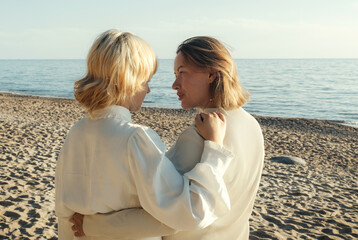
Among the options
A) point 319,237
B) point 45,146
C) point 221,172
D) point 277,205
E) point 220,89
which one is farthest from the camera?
point 45,146

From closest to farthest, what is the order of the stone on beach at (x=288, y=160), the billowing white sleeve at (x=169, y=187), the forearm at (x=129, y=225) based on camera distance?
the billowing white sleeve at (x=169, y=187) → the forearm at (x=129, y=225) → the stone on beach at (x=288, y=160)

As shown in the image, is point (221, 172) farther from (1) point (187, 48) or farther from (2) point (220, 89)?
(1) point (187, 48)

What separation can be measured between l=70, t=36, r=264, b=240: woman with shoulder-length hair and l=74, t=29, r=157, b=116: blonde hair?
0.34m

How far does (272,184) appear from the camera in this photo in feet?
27.6

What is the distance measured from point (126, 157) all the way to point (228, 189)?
59cm

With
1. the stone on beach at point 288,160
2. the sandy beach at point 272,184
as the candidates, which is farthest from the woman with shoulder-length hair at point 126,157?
the stone on beach at point 288,160

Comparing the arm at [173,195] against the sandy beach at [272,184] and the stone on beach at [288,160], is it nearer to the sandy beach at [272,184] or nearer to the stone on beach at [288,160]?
the sandy beach at [272,184]

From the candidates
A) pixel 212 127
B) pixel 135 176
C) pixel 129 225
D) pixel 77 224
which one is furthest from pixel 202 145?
pixel 77 224

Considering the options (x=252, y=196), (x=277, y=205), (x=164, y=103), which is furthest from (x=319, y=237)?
(x=164, y=103)

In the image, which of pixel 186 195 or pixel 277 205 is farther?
pixel 277 205

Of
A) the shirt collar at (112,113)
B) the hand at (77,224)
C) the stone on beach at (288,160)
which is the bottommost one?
the stone on beach at (288,160)

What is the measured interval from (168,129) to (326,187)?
24.8 feet

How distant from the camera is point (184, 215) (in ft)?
5.85

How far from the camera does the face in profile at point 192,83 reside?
224cm
